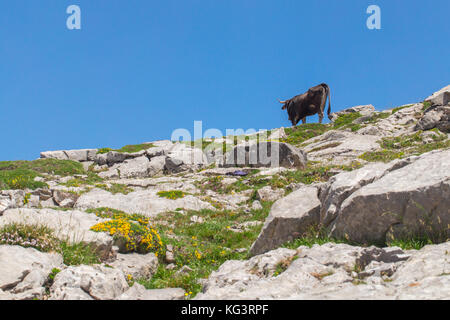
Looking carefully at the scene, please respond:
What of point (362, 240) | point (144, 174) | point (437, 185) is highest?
point (437, 185)

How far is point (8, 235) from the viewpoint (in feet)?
26.4

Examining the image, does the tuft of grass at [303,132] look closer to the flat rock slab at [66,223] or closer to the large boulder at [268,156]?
the large boulder at [268,156]

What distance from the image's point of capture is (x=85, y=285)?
20.2ft

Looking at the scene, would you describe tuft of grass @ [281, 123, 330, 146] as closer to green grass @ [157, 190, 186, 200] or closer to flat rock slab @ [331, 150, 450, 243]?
green grass @ [157, 190, 186, 200]

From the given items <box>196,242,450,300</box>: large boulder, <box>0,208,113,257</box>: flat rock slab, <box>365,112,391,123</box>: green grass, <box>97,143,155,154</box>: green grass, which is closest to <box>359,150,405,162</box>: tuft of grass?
<box>365,112,391,123</box>: green grass

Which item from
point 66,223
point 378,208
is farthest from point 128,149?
point 378,208

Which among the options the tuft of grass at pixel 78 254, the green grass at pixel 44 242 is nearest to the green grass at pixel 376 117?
A: the tuft of grass at pixel 78 254

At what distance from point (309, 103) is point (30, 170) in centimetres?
3543

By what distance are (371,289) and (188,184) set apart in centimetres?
1947

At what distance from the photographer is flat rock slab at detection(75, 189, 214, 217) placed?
665 inches
